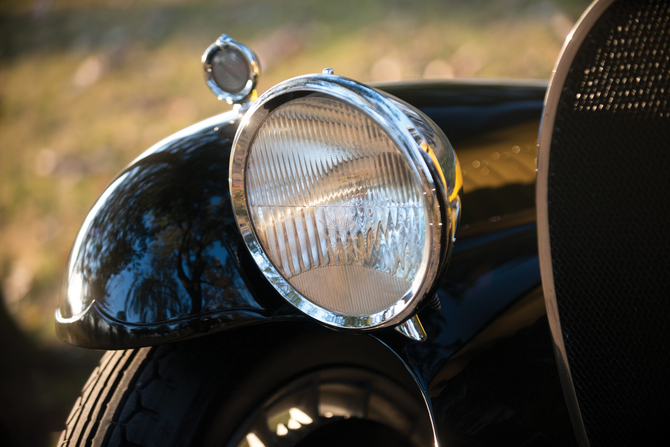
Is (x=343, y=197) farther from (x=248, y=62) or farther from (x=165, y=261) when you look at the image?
(x=248, y=62)

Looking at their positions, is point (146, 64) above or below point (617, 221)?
above

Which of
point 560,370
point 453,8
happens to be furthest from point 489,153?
point 453,8

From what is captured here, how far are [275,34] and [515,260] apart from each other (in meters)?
4.58

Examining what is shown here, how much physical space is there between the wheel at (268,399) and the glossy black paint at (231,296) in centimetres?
10

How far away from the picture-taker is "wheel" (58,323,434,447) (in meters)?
0.96

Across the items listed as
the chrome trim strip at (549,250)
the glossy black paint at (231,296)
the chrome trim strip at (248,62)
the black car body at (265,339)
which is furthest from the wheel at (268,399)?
the chrome trim strip at (248,62)

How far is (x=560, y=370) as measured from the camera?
89 cm

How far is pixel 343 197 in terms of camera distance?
0.80m

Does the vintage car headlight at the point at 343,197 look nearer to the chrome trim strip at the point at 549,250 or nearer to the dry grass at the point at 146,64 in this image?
the chrome trim strip at the point at 549,250

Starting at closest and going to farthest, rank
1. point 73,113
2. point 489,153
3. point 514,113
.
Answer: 1. point 489,153
2. point 514,113
3. point 73,113

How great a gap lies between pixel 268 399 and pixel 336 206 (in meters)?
0.43

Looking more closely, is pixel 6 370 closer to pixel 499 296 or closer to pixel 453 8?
pixel 499 296

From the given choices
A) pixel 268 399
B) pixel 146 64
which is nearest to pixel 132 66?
pixel 146 64

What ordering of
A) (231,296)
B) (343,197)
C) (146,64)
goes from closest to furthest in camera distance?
1. (343,197)
2. (231,296)
3. (146,64)
